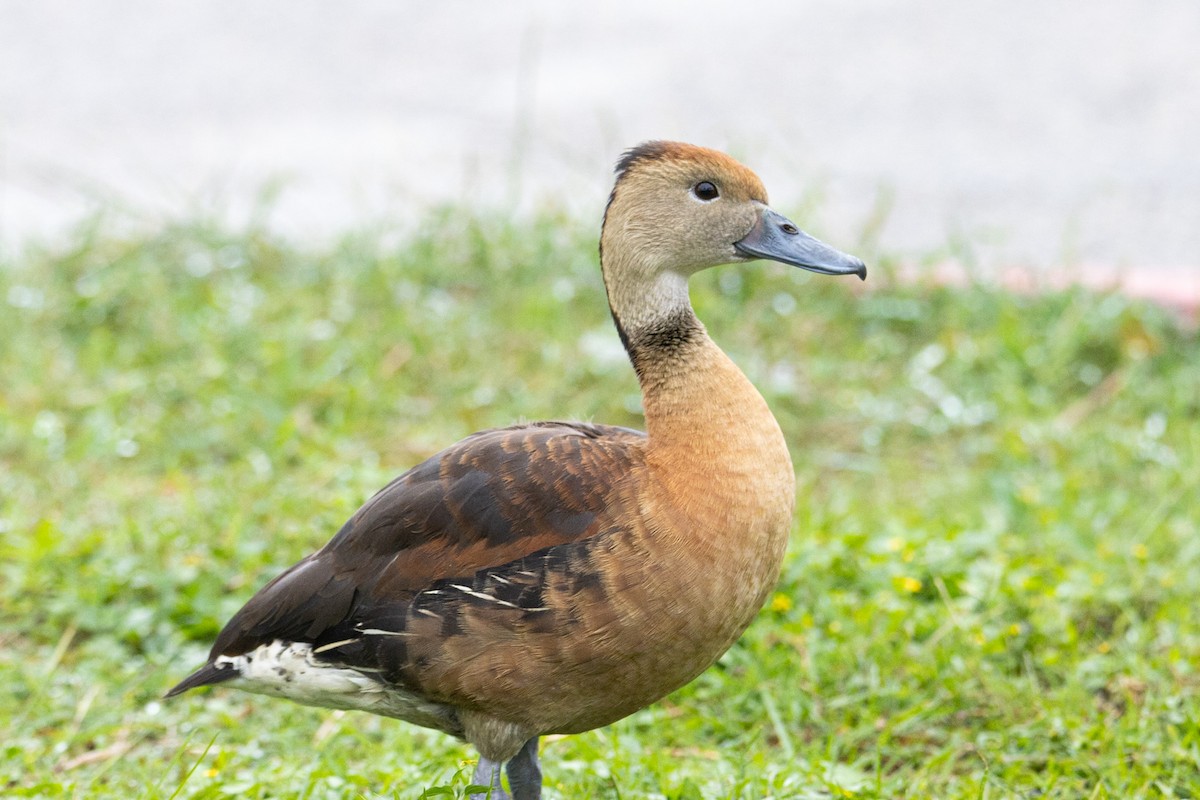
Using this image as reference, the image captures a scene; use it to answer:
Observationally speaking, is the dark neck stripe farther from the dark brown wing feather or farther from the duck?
the dark brown wing feather

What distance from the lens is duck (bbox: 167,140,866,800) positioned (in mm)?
2811

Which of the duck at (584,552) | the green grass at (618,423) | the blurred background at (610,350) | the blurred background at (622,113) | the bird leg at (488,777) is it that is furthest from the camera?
the blurred background at (622,113)

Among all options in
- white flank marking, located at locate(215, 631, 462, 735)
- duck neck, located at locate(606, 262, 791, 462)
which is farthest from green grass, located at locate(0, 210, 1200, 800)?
duck neck, located at locate(606, 262, 791, 462)

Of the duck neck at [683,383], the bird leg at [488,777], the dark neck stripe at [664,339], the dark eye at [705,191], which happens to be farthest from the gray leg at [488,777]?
the dark eye at [705,191]

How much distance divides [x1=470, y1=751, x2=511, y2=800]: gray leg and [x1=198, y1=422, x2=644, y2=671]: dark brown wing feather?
26cm

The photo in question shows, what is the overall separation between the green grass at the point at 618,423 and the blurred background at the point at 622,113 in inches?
23.9

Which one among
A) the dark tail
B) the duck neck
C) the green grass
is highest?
the duck neck

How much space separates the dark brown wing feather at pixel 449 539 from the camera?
9.53 ft

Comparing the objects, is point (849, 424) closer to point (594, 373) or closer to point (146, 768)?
point (594, 373)

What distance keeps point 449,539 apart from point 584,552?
32 cm

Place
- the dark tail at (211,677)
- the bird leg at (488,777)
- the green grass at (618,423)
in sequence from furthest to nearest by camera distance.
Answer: the green grass at (618,423)
the dark tail at (211,677)
the bird leg at (488,777)

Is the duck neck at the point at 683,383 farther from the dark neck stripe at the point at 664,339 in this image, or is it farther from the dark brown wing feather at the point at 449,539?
the dark brown wing feather at the point at 449,539

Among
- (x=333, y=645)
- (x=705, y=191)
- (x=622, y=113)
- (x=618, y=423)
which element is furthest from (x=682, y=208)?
(x=622, y=113)

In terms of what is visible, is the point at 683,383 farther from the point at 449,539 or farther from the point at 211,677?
the point at 211,677
